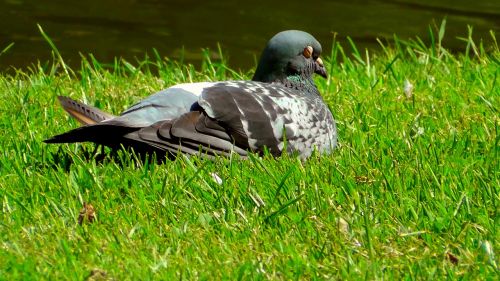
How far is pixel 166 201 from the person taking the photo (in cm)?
458

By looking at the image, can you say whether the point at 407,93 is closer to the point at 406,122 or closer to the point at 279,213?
the point at 406,122

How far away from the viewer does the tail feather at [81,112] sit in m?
5.38

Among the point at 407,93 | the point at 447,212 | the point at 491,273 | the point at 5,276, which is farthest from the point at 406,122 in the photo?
the point at 5,276

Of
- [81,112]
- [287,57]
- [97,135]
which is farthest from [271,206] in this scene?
[287,57]

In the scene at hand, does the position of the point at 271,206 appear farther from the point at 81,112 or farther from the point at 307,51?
the point at 307,51

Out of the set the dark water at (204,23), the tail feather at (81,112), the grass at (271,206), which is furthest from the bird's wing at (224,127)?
the dark water at (204,23)

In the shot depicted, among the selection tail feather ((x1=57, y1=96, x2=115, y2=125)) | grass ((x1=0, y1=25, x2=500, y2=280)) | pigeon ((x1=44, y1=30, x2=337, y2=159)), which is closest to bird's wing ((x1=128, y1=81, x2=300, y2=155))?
pigeon ((x1=44, y1=30, x2=337, y2=159))

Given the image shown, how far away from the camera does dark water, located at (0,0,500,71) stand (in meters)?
9.31

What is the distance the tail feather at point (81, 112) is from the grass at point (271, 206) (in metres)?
0.17

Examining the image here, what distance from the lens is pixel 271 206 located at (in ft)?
14.8

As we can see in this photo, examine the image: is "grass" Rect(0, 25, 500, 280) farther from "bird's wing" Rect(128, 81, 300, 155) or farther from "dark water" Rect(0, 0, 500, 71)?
"dark water" Rect(0, 0, 500, 71)

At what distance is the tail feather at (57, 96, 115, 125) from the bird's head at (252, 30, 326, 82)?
952mm

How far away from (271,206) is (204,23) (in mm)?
5882

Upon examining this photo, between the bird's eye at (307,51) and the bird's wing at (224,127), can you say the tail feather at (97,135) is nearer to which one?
the bird's wing at (224,127)
